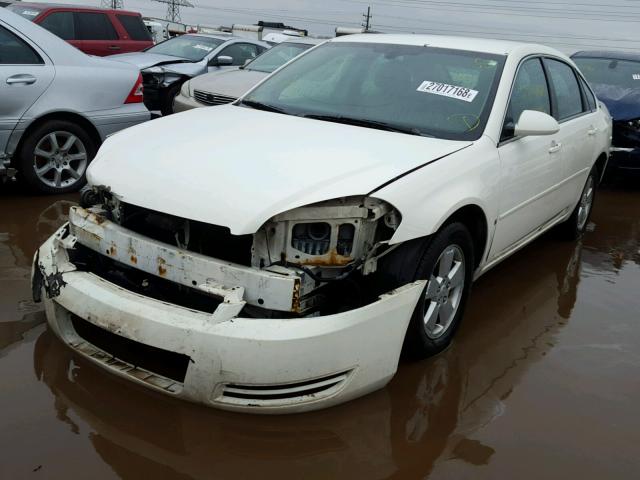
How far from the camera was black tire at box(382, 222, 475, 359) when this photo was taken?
9.25 ft

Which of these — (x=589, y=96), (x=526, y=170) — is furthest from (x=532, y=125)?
(x=589, y=96)

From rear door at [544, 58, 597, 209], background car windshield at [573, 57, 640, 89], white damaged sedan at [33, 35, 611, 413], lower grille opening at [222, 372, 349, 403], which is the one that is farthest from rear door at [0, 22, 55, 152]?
background car windshield at [573, 57, 640, 89]

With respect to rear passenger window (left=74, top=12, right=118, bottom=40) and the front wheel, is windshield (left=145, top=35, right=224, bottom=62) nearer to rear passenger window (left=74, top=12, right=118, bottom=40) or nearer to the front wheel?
rear passenger window (left=74, top=12, right=118, bottom=40)

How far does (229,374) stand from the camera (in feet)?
7.99

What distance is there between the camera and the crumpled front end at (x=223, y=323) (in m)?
2.42

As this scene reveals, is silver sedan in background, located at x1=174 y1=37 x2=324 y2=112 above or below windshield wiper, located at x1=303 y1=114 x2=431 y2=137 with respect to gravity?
below

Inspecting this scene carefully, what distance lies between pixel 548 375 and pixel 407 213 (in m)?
1.24

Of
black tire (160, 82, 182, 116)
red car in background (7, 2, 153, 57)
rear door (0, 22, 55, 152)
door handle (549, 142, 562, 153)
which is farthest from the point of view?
red car in background (7, 2, 153, 57)

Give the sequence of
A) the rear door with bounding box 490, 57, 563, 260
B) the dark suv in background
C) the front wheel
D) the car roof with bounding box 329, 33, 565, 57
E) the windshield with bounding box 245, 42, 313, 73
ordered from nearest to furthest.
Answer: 1. the front wheel
2. the rear door with bounding box 490, 57, 563, 260
3. the car roof with bounding box 329, 33, 565, 57
4. the dark suv in background
5. the windshield with bounding box 245, 42, 313, 73

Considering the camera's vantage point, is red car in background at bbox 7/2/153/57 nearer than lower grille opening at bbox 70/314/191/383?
No

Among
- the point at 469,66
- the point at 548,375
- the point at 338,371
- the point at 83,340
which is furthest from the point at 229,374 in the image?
the point at 469,66

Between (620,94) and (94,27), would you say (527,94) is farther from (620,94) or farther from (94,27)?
(94,27)

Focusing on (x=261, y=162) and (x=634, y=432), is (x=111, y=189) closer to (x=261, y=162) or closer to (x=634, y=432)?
(x=261, y=162)

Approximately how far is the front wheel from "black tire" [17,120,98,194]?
3672 mm
